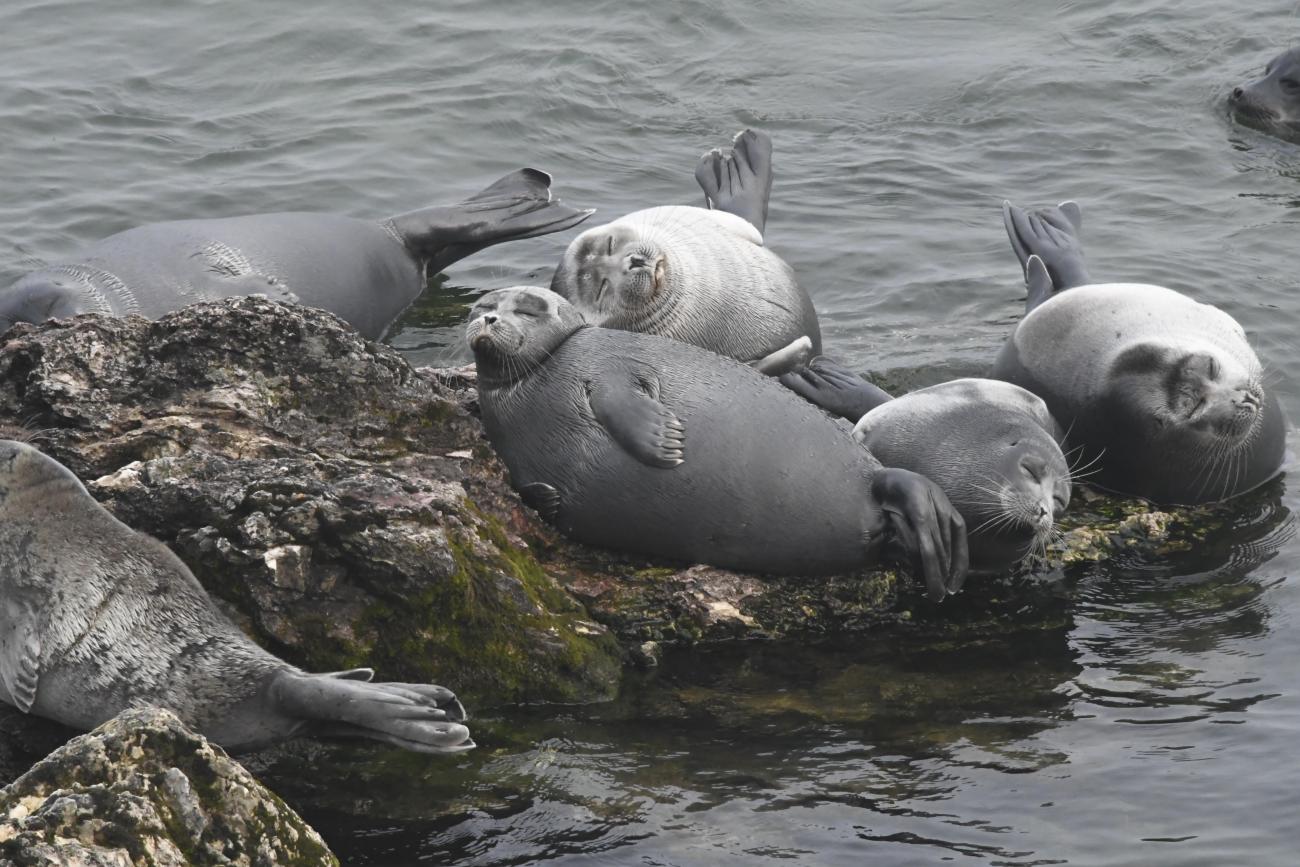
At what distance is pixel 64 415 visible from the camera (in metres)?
5.43

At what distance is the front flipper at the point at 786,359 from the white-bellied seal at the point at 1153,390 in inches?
35.4

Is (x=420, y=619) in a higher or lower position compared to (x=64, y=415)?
lower

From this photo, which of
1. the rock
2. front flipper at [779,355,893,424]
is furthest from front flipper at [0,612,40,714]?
front flipper at [779,355,893,424]

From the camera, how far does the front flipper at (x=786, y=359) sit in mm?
7648

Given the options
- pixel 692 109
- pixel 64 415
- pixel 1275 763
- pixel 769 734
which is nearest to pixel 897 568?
pixel 769 734

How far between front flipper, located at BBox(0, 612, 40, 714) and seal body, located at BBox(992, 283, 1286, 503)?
4.14m

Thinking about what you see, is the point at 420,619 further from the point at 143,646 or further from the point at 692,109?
the point at 692,109

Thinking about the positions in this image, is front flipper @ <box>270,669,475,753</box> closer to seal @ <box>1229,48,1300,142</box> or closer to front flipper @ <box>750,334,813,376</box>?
front flipper @ <box>750,334,813,376</box>

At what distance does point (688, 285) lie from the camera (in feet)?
25.0

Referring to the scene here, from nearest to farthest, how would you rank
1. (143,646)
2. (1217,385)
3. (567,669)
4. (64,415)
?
(143,646)
(567,669)
(64,415)
(1217,385)

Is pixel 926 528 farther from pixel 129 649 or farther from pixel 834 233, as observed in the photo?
pixel 834 233

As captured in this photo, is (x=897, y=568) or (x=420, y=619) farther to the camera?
(x=897, y=568)

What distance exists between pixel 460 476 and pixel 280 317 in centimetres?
83

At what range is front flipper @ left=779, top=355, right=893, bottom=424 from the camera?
22.2 feet
